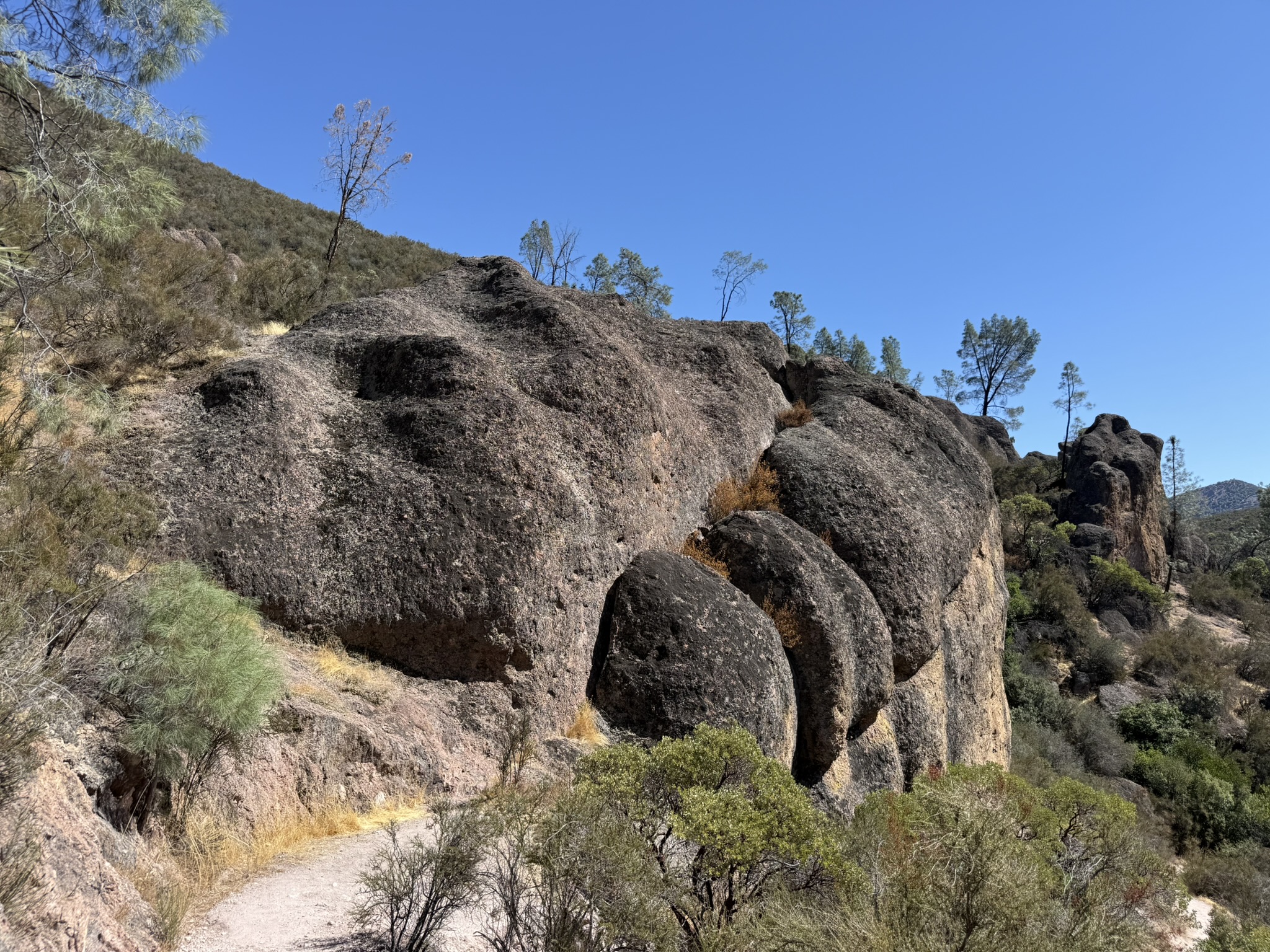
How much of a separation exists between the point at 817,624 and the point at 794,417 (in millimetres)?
5914

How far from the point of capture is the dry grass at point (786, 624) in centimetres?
1022

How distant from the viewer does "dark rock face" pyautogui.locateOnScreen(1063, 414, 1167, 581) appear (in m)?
42.7

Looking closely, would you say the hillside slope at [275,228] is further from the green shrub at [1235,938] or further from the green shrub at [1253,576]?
the green shrub at [1253,576]

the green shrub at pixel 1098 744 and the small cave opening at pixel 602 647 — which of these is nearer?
the small cave opening at pixel 602 647

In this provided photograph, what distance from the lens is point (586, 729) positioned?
842cm

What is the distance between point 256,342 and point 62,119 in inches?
169

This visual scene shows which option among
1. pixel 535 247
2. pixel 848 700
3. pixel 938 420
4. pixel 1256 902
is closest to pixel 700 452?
pixel 848 700

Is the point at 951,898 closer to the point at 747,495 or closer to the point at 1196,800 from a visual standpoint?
the point at 747,495

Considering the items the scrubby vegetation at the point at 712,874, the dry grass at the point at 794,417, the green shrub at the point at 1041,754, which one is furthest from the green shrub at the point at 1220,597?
Result: the scrubby vegetation at the point at 712,874

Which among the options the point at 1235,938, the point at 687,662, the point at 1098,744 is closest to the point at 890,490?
the point at 687,662

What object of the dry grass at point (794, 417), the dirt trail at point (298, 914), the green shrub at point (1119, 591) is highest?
the green shrub at point (1119, 591)

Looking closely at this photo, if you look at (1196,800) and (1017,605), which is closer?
(1196,800)

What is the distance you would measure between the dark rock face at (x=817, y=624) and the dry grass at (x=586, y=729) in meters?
2.99

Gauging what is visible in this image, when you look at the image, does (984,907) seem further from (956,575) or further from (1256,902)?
(1256,902)
